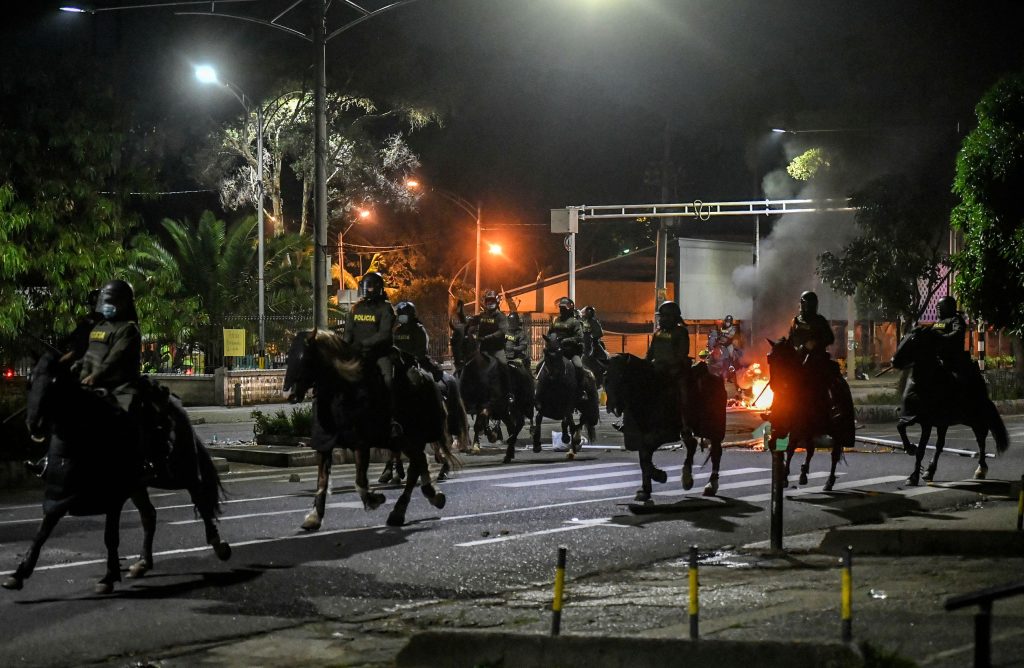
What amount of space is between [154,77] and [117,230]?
11.5 metres

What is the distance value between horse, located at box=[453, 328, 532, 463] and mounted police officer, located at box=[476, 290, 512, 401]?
2.5 inches

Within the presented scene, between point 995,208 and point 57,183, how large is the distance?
24.5 metres

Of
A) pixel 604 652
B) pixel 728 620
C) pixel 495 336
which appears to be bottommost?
pixel 728 620

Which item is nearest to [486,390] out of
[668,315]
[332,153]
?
[668,315]

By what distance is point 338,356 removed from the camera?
1259cm

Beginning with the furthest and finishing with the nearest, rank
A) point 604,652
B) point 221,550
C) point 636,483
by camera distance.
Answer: point 636,483 → point 221,550 → point 604,652

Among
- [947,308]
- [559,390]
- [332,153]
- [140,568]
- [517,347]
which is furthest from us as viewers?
[332,153]

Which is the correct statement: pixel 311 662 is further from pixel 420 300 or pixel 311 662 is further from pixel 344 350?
pixel 420 300

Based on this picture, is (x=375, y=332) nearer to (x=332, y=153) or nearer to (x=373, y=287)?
(x=373, y=287)

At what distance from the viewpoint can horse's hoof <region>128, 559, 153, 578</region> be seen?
10125 millimetres

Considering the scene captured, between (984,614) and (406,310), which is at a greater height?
(406,310)

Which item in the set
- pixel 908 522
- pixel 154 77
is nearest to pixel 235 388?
pixel 154 77

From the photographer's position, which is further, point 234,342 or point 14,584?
point 234,342

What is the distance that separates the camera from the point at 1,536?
40.2 ft
